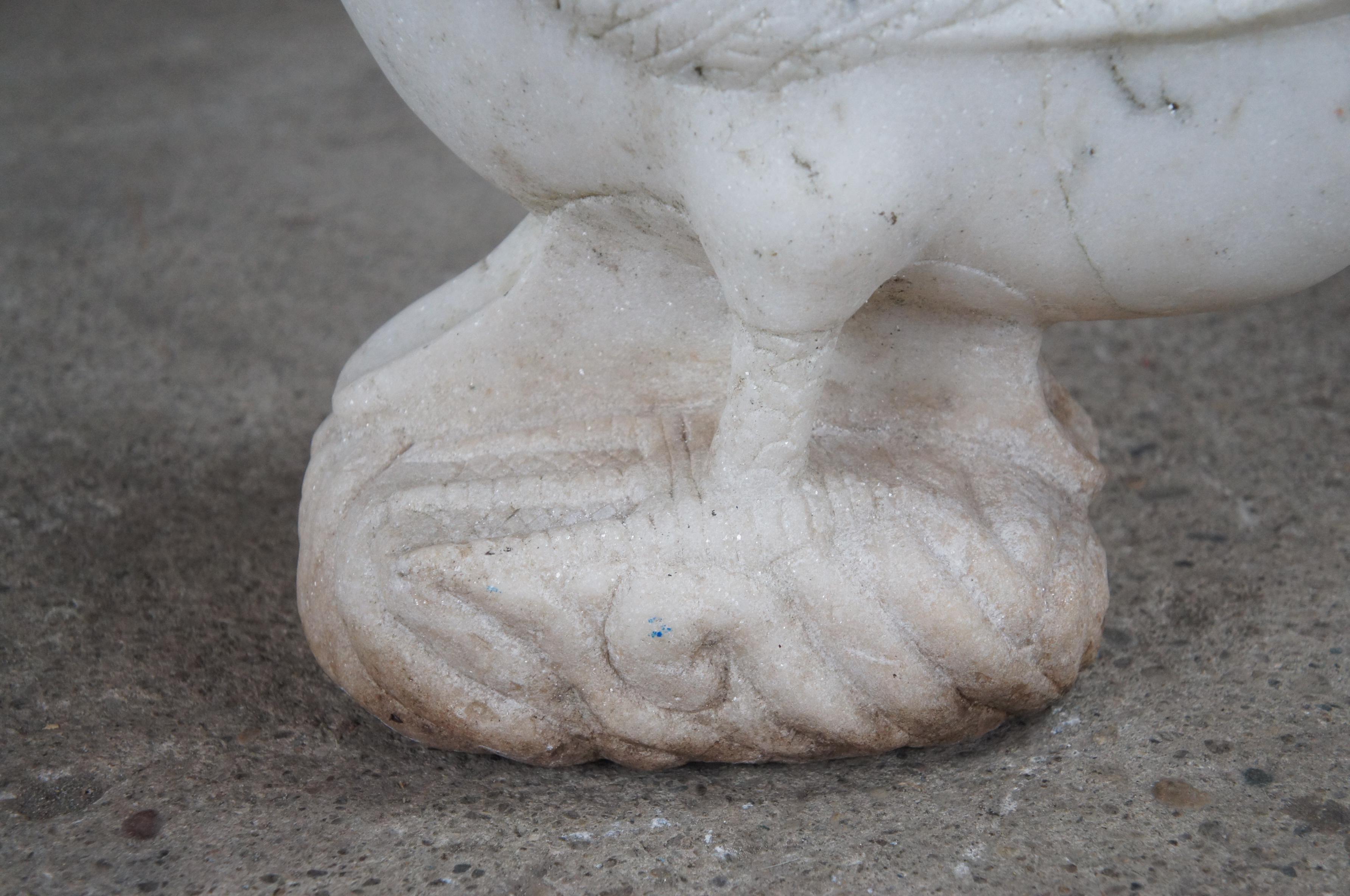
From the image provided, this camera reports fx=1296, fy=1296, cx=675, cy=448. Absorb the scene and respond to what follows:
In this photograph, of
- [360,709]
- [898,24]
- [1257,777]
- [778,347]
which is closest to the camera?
[898,24]

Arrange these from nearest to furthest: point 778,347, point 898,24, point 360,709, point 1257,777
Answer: point 898,24
point 778,347
point 1257,777
point 360,709

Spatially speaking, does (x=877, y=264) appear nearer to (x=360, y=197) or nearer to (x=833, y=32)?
(x=833, y=32)

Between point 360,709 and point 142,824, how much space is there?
27 centimetres

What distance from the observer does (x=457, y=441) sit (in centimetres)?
133

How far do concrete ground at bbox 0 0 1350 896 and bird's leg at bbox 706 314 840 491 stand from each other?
12.7 inches

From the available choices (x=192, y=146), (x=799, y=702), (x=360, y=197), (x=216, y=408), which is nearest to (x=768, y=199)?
(x=799, y=702)

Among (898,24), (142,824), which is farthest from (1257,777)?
(142,824)

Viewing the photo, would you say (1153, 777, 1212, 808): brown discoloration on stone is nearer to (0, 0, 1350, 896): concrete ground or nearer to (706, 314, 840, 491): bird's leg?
(0, 0, 1350, 896): concrete ground

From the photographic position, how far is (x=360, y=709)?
1397mm

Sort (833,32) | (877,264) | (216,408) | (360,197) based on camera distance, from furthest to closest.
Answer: (360,197)
(216,408)
(877,264)
(833,32)

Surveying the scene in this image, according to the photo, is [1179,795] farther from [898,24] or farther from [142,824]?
[142,824]

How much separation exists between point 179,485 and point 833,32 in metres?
1.26

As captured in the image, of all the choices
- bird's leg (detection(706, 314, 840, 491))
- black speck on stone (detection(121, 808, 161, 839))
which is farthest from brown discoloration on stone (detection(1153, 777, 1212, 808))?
black speck on stone (detection(121, 808, 161, 839))

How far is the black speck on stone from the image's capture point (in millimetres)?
1170
